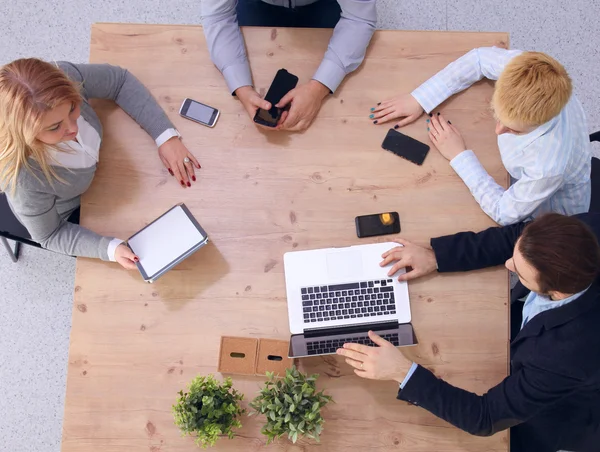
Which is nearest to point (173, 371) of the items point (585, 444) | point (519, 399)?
point (519, 399)

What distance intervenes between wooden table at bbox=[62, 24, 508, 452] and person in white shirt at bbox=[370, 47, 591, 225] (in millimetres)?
43

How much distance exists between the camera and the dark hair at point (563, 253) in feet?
3.59

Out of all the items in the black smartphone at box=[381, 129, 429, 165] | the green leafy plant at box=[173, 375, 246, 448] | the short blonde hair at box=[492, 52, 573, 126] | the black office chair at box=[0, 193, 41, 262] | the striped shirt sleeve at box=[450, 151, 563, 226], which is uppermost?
the short blonde hair at box=[492, 52, 573, 126]

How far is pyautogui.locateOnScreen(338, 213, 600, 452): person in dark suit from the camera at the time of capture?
111cm

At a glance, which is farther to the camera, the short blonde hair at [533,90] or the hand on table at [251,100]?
the hand on table at [251,100]

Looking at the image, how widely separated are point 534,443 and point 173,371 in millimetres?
1043

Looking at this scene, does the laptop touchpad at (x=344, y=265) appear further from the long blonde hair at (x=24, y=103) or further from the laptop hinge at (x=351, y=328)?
the long blonde hair at (x=24, y=103)

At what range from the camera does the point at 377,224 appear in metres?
1.37

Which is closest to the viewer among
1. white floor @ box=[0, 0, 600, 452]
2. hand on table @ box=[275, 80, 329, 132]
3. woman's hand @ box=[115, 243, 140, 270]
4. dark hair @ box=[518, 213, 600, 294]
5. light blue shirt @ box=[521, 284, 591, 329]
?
dark hair @ box=[518, 213, 600, 294]

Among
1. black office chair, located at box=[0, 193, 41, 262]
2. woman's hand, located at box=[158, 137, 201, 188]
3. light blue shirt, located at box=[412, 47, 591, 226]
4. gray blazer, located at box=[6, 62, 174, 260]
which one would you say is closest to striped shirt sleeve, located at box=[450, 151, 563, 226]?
light blue shirt, located at box=[412, 47, 591, 226]

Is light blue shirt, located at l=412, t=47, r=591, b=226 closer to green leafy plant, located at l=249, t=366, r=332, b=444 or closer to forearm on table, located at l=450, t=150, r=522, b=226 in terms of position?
forearm on table, located at l=450, t=150, r=522, b=226

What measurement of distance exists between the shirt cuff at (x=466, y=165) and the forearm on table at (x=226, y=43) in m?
0.63

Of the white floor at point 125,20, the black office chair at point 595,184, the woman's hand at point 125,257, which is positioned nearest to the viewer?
the woman's hand at point 125,257

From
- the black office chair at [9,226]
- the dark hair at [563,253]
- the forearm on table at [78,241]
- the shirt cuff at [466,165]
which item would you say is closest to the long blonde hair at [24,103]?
the forearm on table at [78,241]
